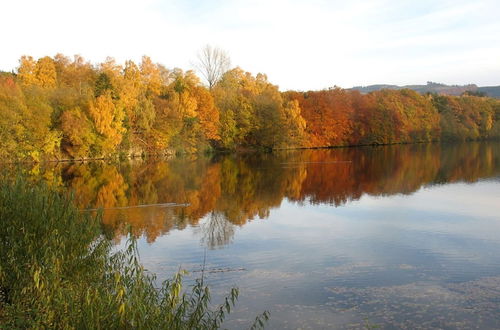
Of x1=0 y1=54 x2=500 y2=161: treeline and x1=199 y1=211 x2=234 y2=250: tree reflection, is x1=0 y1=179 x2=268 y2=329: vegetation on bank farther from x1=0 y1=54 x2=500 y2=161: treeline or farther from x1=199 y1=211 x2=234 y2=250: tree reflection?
x1=0 y1=54 x2=500 y2=161: treeline

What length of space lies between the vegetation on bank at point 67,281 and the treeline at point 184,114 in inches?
1475

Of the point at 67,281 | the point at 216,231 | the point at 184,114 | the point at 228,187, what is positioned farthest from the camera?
the point at 184,114

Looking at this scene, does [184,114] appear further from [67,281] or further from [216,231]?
[67,281]

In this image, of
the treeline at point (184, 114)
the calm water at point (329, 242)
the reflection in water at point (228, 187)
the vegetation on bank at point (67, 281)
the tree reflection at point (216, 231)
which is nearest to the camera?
the vegetation on bank at point (67, 281)

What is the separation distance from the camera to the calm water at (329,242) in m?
9.34

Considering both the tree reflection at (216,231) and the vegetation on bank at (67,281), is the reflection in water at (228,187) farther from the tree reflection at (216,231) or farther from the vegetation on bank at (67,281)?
the vegetation on bank at (67,281)

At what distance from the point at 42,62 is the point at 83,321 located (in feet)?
190

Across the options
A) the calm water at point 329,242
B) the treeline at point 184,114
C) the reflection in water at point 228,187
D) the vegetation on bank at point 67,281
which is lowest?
the calm water at point 329,242

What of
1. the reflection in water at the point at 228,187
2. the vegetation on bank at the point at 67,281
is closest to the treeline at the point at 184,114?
the reflection in water at the point at 228,187

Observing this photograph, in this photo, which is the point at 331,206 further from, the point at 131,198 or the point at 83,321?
the point at 83,321

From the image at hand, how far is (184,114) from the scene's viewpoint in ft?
190

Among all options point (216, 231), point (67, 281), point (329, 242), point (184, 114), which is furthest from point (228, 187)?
point (184, 114)

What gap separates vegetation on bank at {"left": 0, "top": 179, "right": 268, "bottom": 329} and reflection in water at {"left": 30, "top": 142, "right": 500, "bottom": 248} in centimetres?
682

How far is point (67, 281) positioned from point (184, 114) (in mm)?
52532
